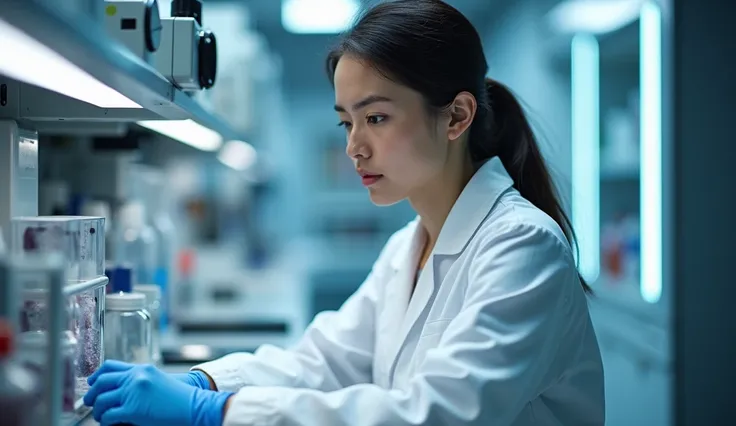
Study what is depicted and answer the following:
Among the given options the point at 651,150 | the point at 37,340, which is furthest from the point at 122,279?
the point at 651,150

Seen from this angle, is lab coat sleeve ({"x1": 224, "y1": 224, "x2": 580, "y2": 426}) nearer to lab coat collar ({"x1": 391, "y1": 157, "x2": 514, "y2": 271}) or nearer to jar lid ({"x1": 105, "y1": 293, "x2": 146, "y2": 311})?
lab coat collar ({"x1": 391, "y1": 157, "x2": 514, "y2": 271})

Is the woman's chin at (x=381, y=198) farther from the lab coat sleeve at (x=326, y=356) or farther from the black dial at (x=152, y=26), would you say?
the black dial at (x=152, y=26)

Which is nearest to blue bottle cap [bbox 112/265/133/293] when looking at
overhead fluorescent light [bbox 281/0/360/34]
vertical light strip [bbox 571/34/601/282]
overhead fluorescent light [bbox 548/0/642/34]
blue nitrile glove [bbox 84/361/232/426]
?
blue nitrile glove [bbox 84/361/232/426]

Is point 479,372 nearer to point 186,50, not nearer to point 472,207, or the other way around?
point 472,207

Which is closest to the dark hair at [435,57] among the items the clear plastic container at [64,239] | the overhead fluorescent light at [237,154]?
the clear plastic container at [64,239]

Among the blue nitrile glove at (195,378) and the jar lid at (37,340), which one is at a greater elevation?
the jar lid at (37,340)

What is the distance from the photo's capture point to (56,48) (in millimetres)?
664

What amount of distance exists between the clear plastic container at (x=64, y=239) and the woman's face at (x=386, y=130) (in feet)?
1.56

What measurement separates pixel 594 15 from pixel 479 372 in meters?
2.42

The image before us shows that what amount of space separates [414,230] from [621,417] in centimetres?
176

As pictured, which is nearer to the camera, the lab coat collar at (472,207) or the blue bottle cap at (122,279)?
the lab coat collar at (472,207)

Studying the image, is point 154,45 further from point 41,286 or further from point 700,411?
point 700,411

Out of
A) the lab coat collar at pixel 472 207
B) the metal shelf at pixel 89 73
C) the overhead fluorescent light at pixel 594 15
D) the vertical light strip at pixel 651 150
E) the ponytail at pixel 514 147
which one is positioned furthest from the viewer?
the overhead fluorescent light at pixel 594 15

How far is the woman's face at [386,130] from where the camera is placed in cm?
117
